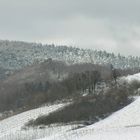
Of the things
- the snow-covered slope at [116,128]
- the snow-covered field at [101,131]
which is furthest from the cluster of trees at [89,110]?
the snow-covered slope at [116,128]

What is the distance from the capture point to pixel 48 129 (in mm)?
68000

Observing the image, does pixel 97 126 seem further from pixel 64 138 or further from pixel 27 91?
pixel 27 91

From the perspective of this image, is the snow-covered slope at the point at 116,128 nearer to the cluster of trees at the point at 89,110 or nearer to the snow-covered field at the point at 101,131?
the snow-covered field at the point at 101,131

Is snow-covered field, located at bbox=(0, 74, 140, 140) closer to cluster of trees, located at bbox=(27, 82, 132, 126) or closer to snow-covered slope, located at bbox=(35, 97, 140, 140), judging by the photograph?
snow-covered slope, located at bbox=(35, 97, 140, 140)

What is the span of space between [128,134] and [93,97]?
42407 mm

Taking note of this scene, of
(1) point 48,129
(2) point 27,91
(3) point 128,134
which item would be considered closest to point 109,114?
(1) point 48,129

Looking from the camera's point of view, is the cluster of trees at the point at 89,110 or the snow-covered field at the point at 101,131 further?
the cluster of trees at the point at 89,110

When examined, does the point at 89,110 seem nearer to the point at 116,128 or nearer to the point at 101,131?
the point at 116,128

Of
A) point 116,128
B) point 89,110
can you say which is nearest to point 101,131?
point 116,128

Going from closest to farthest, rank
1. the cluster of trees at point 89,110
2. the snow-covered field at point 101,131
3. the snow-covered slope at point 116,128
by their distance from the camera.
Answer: the snow-covered slope at point 116,128, the snow-covered field at point 101,131, the cluster of trees at point 89,110

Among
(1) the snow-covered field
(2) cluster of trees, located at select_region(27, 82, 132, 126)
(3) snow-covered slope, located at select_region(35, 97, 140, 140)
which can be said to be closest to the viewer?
(3) snow-covered slope, located at select_region(35, 97, 140, 140)

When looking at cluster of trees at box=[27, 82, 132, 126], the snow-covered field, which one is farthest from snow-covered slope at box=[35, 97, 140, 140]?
cluster of trees at box=[27, 82, 132, 126]

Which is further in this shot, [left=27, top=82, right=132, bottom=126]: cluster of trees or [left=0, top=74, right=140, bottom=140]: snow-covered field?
[left=27, top=82, right=132, bottom=126]: cluster of trees

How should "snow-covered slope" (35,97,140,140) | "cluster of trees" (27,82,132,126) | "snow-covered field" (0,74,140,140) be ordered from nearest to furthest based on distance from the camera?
"snow-covered slope" (35,97,140,140), "snow-covered field" (0,74,140,140), "cluster of trees" (27,82,132,126)
